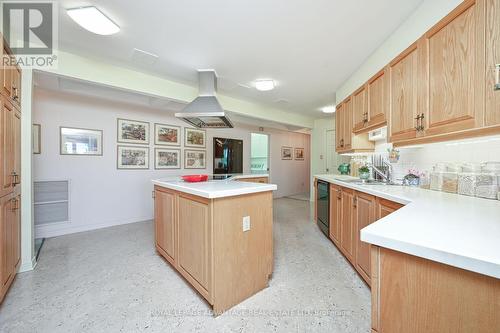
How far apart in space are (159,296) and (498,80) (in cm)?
265

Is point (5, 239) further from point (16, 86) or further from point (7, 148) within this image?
point (16, 86)

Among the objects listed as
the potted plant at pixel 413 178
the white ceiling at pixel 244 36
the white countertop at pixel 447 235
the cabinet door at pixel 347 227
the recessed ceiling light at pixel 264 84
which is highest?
the white ceiling at pixel 244 36

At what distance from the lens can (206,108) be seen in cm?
267

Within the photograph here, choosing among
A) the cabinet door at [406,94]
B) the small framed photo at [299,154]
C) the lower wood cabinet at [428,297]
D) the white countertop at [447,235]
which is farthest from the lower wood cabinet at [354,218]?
the small framed photo at [299,154]

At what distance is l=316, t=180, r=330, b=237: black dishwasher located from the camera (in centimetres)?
296

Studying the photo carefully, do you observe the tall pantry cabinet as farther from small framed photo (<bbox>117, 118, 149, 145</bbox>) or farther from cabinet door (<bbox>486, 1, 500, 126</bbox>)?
cabinet door (<bbox>486, 1, 500, 126</bbox>)

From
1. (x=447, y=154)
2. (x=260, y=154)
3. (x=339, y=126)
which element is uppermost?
(x=339, y=126)

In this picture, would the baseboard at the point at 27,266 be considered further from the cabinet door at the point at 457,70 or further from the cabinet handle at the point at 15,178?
the cabinet door at the point at 457,70

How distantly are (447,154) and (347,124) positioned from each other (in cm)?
140

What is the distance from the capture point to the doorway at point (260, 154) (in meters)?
6.48

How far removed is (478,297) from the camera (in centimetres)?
56

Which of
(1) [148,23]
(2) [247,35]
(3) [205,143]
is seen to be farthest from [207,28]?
(3) [205,143]

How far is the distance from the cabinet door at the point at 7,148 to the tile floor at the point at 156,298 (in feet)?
3.11

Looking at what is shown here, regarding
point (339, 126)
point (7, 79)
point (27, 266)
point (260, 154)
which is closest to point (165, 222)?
point (27, 266)
